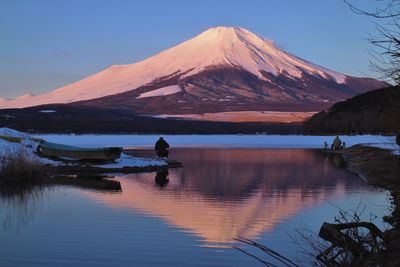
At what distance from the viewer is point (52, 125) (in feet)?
310

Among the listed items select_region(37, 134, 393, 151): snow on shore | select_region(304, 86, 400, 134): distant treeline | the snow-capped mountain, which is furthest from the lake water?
the snow-capped mountain

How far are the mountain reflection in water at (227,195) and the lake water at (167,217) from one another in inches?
1.0

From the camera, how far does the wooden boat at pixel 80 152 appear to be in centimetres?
2469

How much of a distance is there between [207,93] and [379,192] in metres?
160

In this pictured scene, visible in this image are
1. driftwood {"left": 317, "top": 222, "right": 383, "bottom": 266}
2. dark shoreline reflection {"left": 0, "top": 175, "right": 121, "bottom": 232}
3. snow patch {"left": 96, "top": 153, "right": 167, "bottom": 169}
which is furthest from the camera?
snow patch {"left": 96, "top": 153, "right": 167, "bottom": 169}

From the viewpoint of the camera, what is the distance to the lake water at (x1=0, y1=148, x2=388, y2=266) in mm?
8977

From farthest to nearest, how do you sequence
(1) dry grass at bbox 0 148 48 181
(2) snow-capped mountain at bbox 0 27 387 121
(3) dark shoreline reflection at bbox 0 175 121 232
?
(2) snow-capped mountain at bbox 0 27 387 121 < (1) dry grass at bbox 0 148 48 181 < (3) dark shoreline reflection at bbox 0 175 121 232

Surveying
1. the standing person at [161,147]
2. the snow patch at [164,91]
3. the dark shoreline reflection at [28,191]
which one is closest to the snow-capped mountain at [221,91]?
the snow patch at [164,91]

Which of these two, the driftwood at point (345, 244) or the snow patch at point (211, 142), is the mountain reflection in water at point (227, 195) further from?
the snow patch at point (211, 142)

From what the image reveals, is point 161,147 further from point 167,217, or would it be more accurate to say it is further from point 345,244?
point 345,244

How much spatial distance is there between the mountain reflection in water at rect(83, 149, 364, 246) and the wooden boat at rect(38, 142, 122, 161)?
2.45 meters

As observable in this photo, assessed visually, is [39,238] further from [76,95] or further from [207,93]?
[76,95]

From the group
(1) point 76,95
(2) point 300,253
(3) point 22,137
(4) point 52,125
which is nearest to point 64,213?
(2) point 300,253

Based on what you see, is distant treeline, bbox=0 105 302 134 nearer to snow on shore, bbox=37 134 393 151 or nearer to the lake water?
snow on shore, bbox=37 134 393 151
